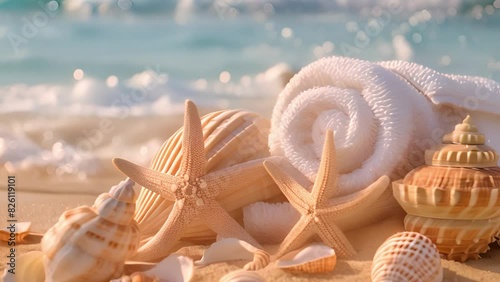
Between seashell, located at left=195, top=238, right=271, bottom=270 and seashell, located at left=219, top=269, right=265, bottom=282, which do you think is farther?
seashell, located at left=195, top=238, right=271, bottom=270

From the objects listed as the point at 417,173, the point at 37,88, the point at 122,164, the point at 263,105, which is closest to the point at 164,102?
the point at 263,105

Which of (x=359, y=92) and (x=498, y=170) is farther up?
(x=359, y=92)

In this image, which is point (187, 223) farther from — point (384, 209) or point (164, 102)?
point (164, 102)

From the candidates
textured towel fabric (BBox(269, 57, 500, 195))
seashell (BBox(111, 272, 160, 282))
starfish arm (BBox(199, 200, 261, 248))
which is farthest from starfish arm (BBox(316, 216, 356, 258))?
seashell (BBox(111, 272, 160, 282))

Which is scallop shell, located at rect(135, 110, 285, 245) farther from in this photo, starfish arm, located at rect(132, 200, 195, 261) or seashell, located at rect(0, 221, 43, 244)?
seashell, located at rect(0, 221, 43, 244)

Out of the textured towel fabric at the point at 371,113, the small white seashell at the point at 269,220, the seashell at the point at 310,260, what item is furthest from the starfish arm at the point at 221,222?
the textured towel fabric at the point at 371,113
